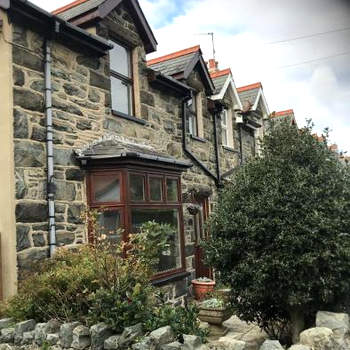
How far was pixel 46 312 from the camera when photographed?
5.35 meters

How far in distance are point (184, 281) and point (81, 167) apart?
3430mm

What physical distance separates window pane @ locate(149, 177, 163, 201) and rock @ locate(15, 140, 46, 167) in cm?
217

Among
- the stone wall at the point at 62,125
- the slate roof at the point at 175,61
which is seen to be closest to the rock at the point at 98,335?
the stone wall at the point at 62,125

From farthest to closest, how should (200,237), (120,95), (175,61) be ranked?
(175,61) → (200,237) → (120,95)

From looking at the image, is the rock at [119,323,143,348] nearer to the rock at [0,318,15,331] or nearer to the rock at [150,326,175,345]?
the rock at [150,326,175,345]

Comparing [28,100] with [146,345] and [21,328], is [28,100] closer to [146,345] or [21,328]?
[21,328]

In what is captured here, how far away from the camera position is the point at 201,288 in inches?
374

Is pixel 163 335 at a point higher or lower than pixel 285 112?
lower

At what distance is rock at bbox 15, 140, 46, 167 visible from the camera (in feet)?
20.0

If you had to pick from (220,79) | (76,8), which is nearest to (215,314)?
(76,8)

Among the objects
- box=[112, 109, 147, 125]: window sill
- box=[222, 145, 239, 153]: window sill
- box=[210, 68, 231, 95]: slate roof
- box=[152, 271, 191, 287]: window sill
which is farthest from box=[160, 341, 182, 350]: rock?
box=[210, 68, 231, 95]: slate roof

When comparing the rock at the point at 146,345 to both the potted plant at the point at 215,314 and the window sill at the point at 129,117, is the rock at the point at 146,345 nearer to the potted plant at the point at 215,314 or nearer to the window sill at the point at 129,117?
the potted plant at the point at 215,314

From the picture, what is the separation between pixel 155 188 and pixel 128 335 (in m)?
3.79

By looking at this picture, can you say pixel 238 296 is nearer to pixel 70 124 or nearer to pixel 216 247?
pixel 216 247
